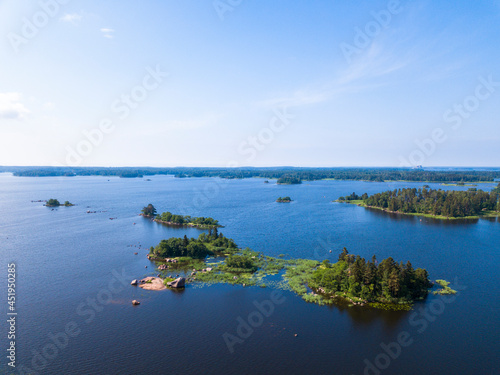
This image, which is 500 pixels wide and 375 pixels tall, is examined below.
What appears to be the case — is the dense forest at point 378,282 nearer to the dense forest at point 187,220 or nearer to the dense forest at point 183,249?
the dense forest at point 183,249

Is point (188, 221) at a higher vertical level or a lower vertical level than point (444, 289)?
higher

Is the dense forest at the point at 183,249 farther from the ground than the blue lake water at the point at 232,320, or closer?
farther from the ground

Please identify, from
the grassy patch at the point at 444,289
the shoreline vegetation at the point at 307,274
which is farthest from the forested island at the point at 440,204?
the shoreline vegetation at the point at 307,274

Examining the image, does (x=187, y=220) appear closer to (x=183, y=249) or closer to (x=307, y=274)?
(x=183, y=249)

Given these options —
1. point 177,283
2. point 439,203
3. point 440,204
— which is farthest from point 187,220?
point 440,204

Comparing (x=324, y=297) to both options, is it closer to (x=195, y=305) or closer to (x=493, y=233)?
(x=195, y=305)

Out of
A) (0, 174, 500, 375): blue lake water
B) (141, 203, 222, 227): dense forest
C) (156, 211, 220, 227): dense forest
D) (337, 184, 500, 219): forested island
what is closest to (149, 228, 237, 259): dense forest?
(0, 174, 500, 375): blue lake water

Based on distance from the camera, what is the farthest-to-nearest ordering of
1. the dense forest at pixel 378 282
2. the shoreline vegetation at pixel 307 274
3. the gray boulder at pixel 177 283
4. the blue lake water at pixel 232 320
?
the gray boulder at pixel 177 283 < the shoreline vegetation at pixel 307 274 < the dense forest at pixel 378 282 < the blue lake water at pixel 232 320
